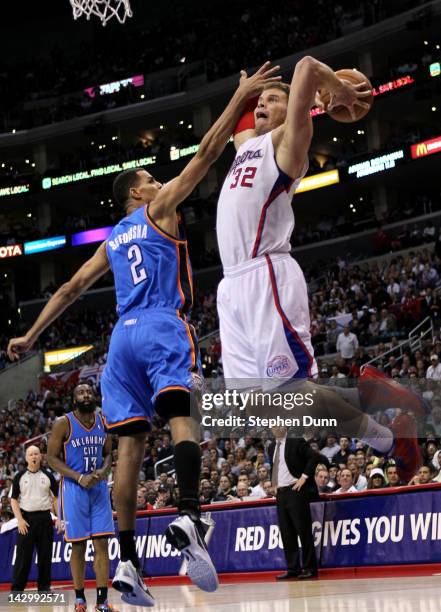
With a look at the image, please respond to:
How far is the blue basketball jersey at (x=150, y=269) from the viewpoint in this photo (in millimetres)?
5328

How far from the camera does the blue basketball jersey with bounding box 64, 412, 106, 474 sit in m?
9.09

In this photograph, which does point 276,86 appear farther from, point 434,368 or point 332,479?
point 434,368

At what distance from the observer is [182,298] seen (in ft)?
17.6

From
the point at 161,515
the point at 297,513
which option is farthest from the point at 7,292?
the point at 297,513

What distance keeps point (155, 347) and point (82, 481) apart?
4116mm

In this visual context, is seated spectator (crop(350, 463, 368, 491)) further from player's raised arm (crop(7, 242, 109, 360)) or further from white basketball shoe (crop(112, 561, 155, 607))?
white basketball shoe (crop(112, 561, 155, 607))

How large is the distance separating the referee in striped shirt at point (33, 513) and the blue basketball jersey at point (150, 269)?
20.8 ft

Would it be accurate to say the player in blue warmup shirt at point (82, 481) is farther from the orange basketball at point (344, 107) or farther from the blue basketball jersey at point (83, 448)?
the orange basketball at point (344, 107)

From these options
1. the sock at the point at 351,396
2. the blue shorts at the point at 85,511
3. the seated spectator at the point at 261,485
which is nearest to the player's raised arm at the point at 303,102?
the sock at the point at 351,396

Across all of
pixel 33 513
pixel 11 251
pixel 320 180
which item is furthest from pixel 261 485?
pixel 11 251

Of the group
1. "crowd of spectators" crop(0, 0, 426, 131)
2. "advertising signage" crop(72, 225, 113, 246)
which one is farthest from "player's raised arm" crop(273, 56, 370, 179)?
"advertising signage" crop(72, 225, 113, 246)

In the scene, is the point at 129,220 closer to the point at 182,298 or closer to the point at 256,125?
the point at 182,298

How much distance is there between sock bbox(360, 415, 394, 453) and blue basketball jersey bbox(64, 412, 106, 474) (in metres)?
4.64

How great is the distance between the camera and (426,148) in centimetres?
2964
